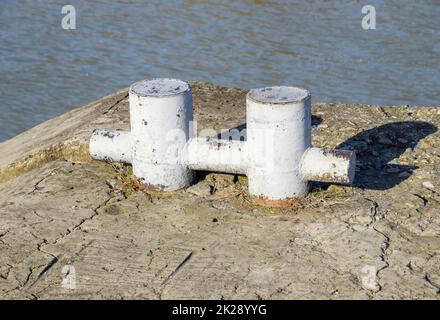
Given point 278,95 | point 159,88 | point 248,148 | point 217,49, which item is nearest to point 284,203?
point 248,148

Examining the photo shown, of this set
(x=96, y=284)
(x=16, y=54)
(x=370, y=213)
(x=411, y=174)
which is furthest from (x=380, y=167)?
(x=16, y=54)

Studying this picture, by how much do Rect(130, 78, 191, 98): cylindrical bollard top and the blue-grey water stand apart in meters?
5.03

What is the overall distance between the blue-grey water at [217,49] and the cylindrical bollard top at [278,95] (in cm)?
522

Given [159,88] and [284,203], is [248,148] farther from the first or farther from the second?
[159,88]

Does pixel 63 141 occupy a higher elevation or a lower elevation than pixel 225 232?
higher

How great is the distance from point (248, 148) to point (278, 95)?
0.39 m

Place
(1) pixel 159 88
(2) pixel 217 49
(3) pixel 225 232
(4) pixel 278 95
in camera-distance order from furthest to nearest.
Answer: (2) pixel 217 49 < (1) pixel 159 88 < (4) pixel 278 95 < (3) pixel 225 232

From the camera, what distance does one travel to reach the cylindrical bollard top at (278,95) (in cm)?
562

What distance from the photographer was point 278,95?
5750mm

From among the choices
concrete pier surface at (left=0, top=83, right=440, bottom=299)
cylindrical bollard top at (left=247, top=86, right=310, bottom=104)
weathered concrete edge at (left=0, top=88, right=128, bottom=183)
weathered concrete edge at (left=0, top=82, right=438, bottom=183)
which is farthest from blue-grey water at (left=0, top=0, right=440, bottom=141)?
cylindrical bollard top at (left=247, top=86, right=310, bottom=104)

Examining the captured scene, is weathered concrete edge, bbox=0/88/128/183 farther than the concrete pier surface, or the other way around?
weathered concrete edge, bbox=0/88/128/183

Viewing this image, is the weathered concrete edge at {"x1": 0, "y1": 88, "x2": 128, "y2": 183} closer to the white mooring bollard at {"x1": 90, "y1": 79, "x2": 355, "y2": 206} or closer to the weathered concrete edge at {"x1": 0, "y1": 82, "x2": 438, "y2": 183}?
the weathered concrete edge at {"x1": 0, "y1": 82, "x2": 438, "y2": 183}

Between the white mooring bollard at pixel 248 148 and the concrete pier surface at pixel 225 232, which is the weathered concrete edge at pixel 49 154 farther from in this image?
the white mooring bollard at pixel 248 148

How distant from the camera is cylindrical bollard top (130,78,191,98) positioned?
586cm
